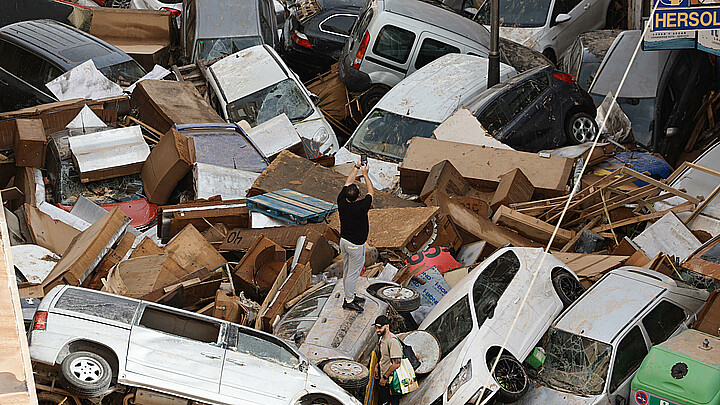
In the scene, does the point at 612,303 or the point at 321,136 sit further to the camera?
the point at 321,136

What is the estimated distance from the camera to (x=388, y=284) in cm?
759

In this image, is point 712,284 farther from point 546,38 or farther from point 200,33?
point 200,33

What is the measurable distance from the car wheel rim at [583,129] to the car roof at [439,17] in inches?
118

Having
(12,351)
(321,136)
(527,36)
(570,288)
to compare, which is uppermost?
(12,351)

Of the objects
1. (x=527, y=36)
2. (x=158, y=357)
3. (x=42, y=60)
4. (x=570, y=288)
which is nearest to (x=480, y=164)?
(x=570, y=288)

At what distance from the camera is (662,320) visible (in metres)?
7.00

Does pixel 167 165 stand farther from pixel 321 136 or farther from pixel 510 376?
pixel 510 376

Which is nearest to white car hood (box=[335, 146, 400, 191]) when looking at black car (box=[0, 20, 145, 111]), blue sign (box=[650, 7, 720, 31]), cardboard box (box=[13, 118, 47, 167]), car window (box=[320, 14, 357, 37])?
blue sign (box=[650, 7, 720, 31])

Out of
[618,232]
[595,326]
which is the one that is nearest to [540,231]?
[618,232]

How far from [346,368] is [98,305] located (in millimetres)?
1969

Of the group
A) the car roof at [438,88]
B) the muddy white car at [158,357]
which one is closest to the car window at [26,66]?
the car roof at [438,88]

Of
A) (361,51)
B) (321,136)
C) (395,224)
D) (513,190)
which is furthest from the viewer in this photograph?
(361,51)

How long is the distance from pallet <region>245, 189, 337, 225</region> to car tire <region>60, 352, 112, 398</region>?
3960 millimetres

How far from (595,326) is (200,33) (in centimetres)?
979
